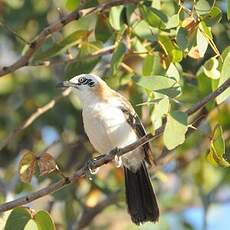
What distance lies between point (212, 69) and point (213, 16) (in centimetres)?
25

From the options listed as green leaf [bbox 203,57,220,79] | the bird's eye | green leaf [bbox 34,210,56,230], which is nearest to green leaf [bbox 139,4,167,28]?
green leaf [bbox 203,57,220,79]

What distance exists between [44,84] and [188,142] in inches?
55.1

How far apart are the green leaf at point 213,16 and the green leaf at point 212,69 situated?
176 mm

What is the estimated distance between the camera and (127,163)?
548 centimetres

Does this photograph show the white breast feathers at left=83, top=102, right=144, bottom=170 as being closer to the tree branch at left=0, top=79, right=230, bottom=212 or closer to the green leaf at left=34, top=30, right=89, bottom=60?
the green leaf at left=34, top=30, right=89, bottom=60

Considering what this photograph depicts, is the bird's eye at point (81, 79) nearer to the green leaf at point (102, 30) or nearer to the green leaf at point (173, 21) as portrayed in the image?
the green leaf at point (102, 30)

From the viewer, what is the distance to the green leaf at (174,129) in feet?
11.5

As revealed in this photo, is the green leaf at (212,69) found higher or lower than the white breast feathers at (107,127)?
higher

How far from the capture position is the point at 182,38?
12.7 feet

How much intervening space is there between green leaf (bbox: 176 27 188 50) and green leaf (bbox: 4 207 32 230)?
110 centimetres

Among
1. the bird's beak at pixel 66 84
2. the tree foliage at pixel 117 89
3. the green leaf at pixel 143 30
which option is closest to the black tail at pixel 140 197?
the tree foliage at pixel 117 89

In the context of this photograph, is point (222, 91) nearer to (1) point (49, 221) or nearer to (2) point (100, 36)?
(1) point (49, 221)

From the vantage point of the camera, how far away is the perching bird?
5.02m

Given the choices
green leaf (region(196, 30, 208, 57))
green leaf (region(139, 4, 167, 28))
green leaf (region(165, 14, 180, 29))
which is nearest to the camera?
green leaf (region(196, 30, 208, 57))
